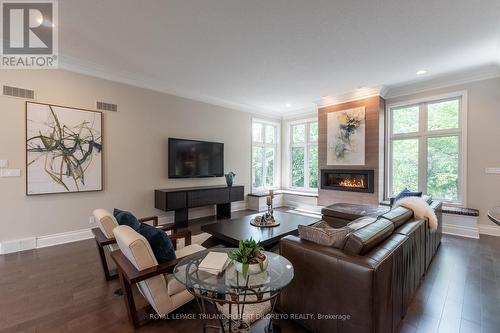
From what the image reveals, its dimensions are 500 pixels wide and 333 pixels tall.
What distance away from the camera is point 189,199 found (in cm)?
468

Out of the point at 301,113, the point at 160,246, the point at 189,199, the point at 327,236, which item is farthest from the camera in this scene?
the point at 301,113

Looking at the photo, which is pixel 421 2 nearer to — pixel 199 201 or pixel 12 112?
pixel 199 201

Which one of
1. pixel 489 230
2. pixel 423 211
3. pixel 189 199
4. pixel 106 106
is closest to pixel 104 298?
pixel 189 199

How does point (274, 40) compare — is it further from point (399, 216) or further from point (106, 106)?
point (106, 106)

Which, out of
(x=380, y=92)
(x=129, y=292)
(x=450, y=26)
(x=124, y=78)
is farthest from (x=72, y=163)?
(x=380, y=92)

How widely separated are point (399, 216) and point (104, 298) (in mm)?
3050

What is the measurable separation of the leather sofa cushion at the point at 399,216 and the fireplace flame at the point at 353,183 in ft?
9.11

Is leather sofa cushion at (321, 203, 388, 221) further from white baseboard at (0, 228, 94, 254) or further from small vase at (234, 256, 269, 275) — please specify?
white baseboard at (0, 228, 94, 254)

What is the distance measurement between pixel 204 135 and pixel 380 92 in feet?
13.7

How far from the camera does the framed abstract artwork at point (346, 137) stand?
5251 mm

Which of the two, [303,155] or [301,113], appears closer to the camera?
[301,113]

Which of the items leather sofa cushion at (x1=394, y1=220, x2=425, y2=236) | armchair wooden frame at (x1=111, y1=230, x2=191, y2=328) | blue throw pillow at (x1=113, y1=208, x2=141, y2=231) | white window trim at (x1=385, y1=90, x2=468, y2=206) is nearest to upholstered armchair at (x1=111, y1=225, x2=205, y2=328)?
armchair wooden frame at (x1=111, y1=230, x2=191, y2=328)

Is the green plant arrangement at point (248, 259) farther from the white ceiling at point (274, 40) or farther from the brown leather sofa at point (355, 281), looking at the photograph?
the white ceiling at point (274, 40)

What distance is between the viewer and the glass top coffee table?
4.51 feet
